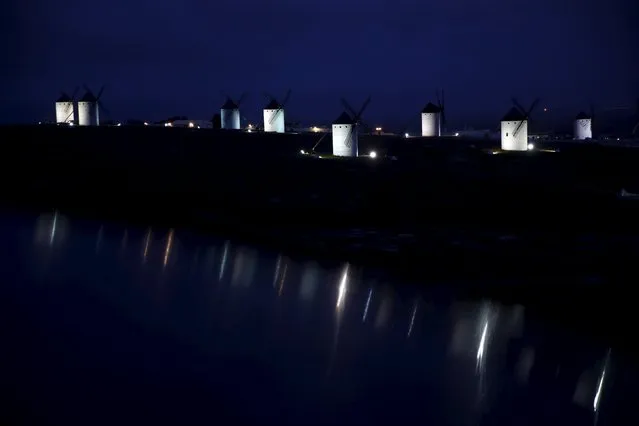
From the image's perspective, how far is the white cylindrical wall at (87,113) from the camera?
5803 cm

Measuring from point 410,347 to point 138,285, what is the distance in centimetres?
846

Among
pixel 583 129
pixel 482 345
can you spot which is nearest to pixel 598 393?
pixel 482 345

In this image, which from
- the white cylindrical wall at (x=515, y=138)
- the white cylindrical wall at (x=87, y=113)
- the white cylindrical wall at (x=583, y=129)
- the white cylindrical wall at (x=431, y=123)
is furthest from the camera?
the white cylindrical wall at (x=583, y=129)

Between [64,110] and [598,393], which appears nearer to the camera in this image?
[598,393]

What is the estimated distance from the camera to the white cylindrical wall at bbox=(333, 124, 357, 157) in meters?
40.9

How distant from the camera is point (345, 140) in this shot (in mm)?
41094

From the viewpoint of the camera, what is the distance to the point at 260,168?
3872 centimetres

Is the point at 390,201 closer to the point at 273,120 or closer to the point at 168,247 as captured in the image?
the point at 168,247

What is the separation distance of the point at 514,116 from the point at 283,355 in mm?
37606

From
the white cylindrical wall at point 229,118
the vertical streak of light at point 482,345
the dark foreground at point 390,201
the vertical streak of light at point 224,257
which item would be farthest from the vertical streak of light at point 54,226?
the white cylindrical wall at point 229,118

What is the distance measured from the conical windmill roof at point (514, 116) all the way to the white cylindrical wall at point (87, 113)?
3504cm

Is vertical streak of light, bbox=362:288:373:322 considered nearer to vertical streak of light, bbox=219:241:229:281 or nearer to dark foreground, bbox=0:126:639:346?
dark foreground, bbox=0:126:639:346

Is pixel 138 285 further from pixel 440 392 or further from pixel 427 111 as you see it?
pixel 427 111

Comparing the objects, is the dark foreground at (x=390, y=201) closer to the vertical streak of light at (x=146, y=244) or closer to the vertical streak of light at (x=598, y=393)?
the vertical streak of light at (x=598, y=393)
